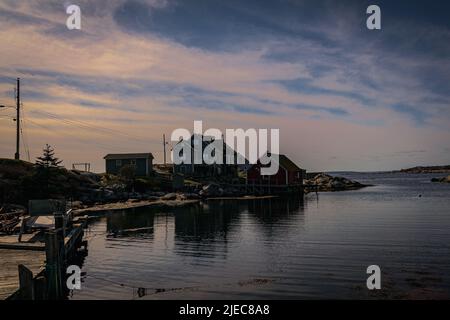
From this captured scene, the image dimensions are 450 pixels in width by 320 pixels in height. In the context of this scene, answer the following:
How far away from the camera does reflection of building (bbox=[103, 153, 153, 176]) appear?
80.3m

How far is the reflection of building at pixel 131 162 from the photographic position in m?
80.3

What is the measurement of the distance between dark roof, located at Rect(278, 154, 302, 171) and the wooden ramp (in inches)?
2710

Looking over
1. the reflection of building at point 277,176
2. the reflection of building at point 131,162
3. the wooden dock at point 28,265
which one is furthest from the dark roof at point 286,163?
the wooden dock at point 28,265

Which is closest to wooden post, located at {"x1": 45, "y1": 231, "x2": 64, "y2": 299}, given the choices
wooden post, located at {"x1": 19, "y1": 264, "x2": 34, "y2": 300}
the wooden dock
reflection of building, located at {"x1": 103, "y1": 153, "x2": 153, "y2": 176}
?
the wooden dock

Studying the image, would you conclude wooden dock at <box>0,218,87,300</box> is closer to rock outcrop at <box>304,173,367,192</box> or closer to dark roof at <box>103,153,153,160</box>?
dark roof at <box>103,153,153,160</box>

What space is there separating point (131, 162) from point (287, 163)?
106ft

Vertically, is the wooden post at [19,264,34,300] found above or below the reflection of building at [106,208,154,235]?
above

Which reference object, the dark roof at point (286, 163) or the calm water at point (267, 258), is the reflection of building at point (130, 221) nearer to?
the calm water at point (267, 258)

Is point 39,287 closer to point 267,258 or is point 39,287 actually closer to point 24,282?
point 24,282

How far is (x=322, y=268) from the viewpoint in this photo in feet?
68.1

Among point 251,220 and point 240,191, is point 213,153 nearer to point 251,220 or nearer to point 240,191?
point 240,191
